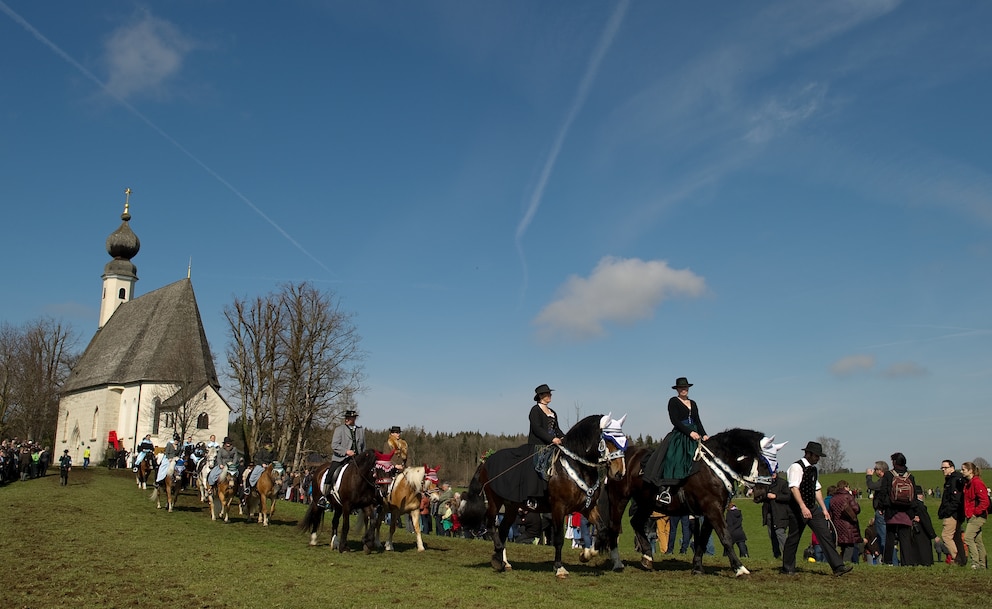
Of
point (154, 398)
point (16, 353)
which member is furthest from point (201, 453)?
point (16, 353)

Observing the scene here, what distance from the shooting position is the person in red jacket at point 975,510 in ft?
44.4

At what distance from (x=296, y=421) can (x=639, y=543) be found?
41.1 meters

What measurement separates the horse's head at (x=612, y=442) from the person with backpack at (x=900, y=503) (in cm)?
570

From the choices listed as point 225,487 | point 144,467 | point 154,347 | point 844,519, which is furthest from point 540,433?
point 154,347

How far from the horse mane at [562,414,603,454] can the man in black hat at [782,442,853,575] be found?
9.71ft

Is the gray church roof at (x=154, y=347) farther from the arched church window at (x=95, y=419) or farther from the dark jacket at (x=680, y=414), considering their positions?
the dark jacket at (x=680, y=414)

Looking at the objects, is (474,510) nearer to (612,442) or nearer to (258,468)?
(612,442)

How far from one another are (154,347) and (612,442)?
6044 cm

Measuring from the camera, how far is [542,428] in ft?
38.7

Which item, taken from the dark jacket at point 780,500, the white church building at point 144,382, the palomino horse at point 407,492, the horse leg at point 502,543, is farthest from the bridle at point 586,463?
the white church building at point 144,382

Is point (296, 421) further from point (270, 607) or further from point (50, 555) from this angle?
point (270, 607)

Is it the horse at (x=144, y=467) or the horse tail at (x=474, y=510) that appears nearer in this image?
the horse tail at (x=474, y=510)

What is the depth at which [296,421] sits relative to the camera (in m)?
50.3

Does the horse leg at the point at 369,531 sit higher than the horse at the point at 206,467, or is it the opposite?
the horse at the point at 206,467
